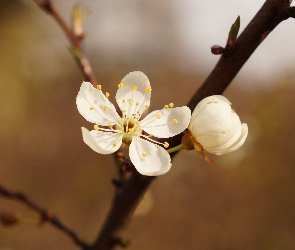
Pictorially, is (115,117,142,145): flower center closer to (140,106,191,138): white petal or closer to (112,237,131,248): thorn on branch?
(140,106,191,138): white petal

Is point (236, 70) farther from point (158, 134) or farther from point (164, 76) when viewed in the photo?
point (164, 76)

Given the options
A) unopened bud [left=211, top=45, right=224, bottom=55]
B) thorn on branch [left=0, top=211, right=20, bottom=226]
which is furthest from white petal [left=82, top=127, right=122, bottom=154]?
thorn on branch [left=0, top=211, right=20, bottom=226]

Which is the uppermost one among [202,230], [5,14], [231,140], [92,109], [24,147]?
[231,140]

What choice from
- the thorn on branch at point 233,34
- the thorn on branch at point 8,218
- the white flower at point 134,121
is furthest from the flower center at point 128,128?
the thorn on branch at point 8,218

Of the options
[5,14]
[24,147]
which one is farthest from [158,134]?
[5,14]

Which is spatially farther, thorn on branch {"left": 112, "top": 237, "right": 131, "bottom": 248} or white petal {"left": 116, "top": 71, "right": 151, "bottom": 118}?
thorn on branch {"left": 112, "top": 237, "right": 131, "bottom": 248}

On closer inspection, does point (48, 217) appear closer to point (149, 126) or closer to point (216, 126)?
point (149, 126)

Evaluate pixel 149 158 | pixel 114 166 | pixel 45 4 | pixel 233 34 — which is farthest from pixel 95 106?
pixel 114 166
